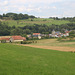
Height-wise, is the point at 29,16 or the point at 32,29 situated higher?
the point at 29,16

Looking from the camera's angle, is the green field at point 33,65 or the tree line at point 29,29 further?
the tree line at point 29,29

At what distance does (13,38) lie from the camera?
81.4 m

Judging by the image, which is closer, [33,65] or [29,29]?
[33,65]

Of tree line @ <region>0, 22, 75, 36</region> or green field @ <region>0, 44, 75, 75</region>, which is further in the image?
tree line @ <region>0, 22, 75, 36</region>

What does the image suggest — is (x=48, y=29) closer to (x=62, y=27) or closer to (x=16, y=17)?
(x=62, y=27)

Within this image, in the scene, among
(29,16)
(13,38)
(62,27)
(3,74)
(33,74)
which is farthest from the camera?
(29,16)

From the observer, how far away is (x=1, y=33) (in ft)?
350

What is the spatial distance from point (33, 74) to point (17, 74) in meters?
1.23

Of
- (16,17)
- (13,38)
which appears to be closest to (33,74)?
(13,38)

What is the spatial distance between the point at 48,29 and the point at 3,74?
5066 inches

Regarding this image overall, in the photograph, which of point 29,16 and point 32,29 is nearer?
point 32,29

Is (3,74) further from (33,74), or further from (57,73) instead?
(57,73)

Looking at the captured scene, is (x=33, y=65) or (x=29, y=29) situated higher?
(x=33, y=65)

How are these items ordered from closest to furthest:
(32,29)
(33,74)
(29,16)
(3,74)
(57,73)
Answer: (3,74) < (33,74) < (57,73) < (32,29) < (29,16)
